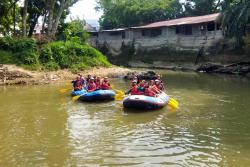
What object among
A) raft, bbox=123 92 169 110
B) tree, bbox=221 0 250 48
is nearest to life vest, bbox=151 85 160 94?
raft, bbox=123 92 169 110

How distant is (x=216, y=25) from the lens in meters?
42.9

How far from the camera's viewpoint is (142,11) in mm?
60625

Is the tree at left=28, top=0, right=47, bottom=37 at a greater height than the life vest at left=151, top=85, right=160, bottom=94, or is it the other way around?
the tree at left=28, top=0, right=47, bottom=37

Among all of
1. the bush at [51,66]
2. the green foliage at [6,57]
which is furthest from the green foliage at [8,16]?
the bush at [51,66]

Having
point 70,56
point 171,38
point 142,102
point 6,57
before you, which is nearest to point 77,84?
point 142,102

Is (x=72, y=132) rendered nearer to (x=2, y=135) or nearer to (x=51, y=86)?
(x=2, y=135)

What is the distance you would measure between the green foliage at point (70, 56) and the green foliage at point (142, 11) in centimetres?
2731

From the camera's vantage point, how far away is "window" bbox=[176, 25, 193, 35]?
151 feet

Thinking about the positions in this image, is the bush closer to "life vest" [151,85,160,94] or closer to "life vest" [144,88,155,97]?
"life vest" [151,85,160,94]

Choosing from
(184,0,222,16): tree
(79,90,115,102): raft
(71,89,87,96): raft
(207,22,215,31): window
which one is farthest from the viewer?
(184,0,222,16): tree

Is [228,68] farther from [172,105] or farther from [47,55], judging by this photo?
[172,105]

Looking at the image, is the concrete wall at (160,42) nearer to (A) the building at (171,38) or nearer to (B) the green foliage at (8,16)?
(A) the building at (171,38)

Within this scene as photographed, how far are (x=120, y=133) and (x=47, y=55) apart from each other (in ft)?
60.9

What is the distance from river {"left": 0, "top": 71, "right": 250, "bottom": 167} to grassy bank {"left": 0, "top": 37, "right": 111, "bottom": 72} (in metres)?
7.89
